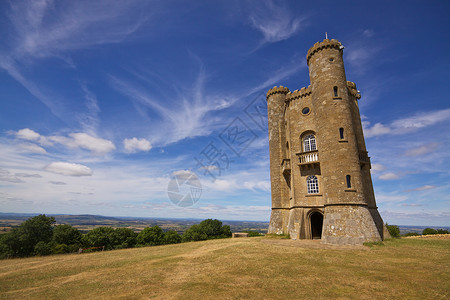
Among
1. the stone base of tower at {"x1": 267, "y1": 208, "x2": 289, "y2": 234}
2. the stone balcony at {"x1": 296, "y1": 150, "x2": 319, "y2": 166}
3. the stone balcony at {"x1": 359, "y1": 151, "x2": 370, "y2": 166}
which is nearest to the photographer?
the stone balcony at {"x1": 359, "y1": 151, "x2": 370, "y2": 166}

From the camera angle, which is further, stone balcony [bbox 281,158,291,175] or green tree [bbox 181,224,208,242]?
green tree [bbox 181,224,208,242]

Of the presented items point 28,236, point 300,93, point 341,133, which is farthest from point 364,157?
point 28,236

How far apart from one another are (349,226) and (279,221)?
11.1 metres

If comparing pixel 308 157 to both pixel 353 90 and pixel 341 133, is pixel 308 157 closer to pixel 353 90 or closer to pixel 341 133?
pixel 341 133

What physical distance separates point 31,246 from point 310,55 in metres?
57.4

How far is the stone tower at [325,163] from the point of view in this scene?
1991 centimetres

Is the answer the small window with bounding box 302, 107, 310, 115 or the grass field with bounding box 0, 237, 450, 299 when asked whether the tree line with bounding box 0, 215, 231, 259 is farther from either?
the small window with bounding box 302, 107, 310, 115

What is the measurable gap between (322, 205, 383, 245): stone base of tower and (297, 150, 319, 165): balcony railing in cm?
590

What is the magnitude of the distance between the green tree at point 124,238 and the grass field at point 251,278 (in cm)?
3859

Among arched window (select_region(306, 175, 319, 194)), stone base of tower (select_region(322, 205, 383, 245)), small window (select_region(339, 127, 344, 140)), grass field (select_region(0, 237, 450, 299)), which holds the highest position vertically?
small window (select_region(339, 127, 344, 140))

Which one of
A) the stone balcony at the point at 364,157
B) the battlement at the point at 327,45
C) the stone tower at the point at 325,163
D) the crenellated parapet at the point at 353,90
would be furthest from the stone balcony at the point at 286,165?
the battlement at the point at 327,45

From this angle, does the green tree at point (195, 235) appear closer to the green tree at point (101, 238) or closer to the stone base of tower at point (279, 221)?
the green tree at point (101, 238)

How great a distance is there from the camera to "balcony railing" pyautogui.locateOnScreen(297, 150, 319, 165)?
24.5 metres

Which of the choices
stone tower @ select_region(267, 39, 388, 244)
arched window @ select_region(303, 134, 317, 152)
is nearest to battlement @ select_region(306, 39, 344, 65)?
stone tower @ select_region(267, 39, 388, 244)
